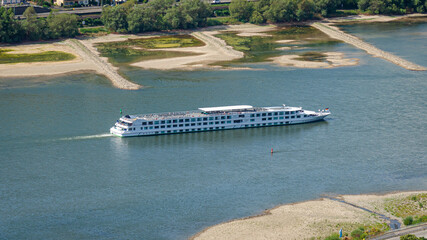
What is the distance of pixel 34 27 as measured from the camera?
6855 inches

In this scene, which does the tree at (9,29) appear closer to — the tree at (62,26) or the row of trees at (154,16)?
the tree at (62,26)

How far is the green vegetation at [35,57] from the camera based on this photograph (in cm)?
15312

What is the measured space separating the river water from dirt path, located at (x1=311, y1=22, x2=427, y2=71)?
9044 mm

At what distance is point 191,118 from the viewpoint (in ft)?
335

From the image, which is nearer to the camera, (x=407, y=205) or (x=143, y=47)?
(x=407, y=205)

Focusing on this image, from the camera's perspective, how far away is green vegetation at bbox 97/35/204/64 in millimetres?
158750

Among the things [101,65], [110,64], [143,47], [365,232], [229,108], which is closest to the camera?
[365,232]

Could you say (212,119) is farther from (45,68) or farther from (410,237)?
(45,68)

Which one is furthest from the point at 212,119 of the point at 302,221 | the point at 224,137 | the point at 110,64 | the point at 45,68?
the point at 45,68

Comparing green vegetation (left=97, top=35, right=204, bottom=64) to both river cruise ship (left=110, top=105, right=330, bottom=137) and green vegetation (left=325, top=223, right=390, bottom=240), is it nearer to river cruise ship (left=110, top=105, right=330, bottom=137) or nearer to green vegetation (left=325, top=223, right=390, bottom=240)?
river cruise ship (left=110, top=105, right=330, bottom=137)

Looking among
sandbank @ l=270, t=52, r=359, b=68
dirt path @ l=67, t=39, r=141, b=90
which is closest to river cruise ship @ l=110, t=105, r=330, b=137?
dirt path @ l=67, t=39, r=141, b=90

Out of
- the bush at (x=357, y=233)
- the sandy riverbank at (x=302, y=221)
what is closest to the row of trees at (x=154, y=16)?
the sandy riverbank at (x=302, y=221)

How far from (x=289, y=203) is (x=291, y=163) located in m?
13.2

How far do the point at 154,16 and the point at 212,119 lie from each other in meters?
95.1
